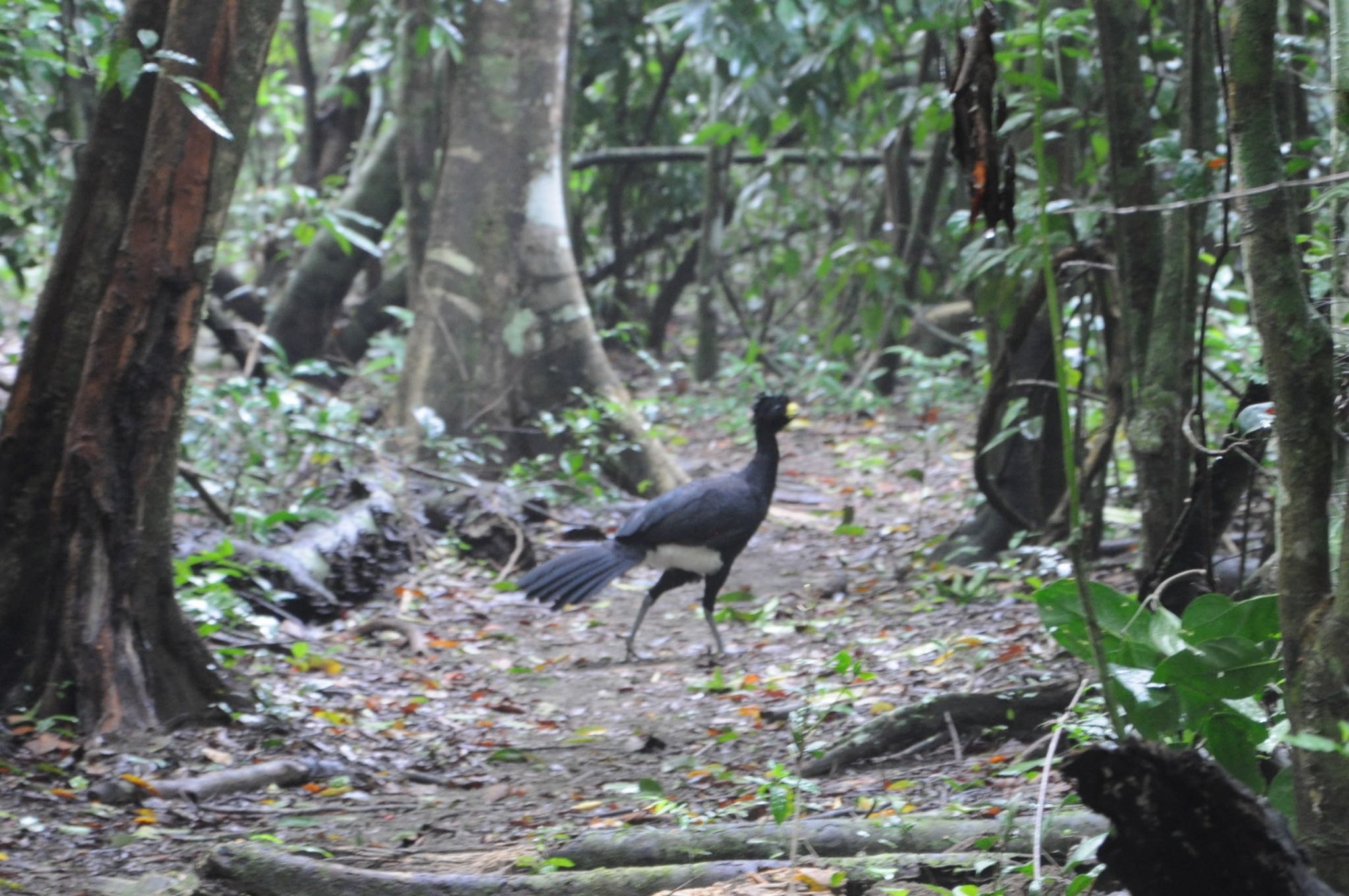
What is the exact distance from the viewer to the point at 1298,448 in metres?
1.91

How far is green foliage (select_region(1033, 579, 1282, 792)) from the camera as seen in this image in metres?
2.13

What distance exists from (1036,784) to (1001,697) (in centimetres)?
63

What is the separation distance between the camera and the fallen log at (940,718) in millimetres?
3605

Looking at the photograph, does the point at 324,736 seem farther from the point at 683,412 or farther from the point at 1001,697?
the point at 683,412

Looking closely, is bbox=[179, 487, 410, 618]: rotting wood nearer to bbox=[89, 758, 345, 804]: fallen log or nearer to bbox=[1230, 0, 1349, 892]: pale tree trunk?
bbox=[89, 758, 345, 804]: fallen log

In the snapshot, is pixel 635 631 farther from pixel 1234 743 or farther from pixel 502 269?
pixel 1234 743

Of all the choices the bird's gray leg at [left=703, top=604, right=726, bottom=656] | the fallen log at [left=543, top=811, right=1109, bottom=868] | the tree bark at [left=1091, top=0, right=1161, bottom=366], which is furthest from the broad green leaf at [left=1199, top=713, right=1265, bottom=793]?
the bird's gray leg at [left=703, top=604, right=726, bottom=656]

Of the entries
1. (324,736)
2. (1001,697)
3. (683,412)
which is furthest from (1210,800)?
(683,412)

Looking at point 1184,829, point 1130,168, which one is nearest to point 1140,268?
point 1130,168

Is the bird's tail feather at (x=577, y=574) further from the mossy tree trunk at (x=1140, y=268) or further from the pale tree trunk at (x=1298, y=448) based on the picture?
the pale tree trunk at (x=1298, y=448)

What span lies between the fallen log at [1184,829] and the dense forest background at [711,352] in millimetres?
13

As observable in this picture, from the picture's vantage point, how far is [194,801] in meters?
3.60

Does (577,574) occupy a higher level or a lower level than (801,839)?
lower

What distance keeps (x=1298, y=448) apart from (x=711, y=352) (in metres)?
10.1
